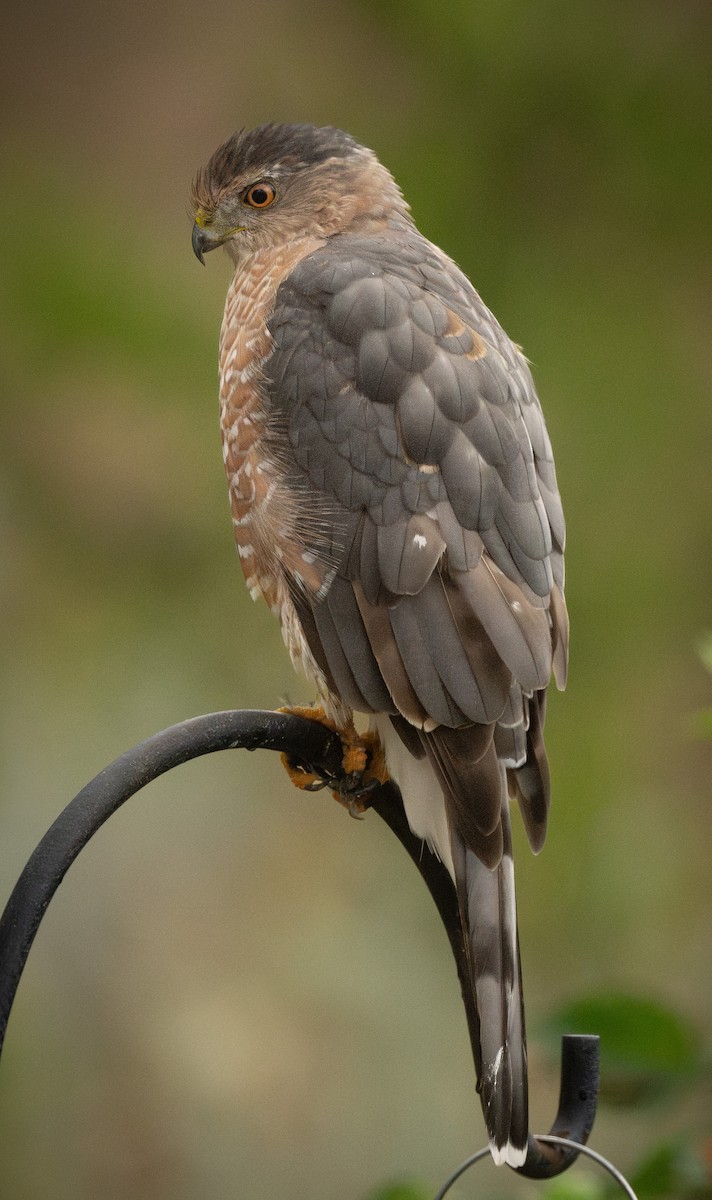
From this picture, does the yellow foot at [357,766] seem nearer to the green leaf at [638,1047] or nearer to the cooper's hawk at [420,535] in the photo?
the cooper's hawk at [420,535]

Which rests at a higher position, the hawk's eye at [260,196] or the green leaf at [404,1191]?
the hawk's eye at [260,196]

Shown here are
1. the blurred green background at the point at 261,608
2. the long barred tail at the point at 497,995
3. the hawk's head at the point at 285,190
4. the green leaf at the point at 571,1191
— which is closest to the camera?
the green leaf at the point at 571,1191

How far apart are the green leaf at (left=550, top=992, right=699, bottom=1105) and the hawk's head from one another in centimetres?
153

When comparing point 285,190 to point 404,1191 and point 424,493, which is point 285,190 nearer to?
point 424,493

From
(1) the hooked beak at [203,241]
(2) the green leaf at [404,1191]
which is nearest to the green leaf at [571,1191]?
(2) the green leaf at [404,1191]

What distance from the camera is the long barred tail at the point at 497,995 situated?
1.64 meters

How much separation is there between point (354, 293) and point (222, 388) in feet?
1.06

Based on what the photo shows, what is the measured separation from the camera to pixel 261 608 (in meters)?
4.11

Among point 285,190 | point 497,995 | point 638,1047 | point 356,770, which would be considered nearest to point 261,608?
point 285,190

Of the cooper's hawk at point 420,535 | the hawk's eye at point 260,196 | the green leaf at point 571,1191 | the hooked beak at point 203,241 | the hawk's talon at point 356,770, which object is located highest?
the hawk's eye at point 260,196

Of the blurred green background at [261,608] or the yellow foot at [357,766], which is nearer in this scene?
the yellow foot at [357,766]

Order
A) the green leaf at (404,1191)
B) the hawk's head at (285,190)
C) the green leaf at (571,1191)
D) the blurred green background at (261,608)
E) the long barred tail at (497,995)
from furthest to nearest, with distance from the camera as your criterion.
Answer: the blurred green background at (261,608) → the hawk's head at (285,190) → the green leaf at (404,1191) → the long barred tail at (497,995) → the green leaf at (571,1191)

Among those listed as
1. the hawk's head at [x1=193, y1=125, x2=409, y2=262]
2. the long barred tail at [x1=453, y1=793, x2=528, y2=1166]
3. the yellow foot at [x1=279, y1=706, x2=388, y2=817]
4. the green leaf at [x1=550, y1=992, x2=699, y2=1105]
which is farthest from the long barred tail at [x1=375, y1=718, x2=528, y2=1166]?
the hawk's head at [x1=193, y1=125, x2=409, y2=262]

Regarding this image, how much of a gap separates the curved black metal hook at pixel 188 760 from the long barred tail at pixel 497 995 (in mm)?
66
